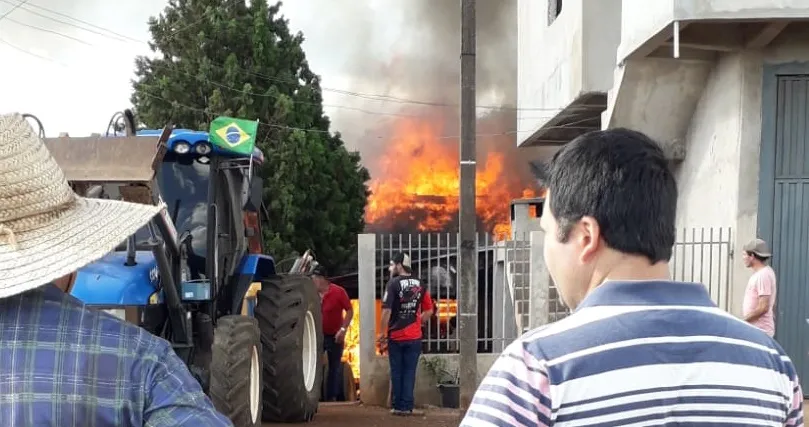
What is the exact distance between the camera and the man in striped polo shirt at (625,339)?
117 cm

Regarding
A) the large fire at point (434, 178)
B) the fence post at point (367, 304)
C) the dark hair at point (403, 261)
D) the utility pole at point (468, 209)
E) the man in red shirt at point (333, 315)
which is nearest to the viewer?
the utility pole at point (468, 209)

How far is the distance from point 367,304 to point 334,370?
1.12 metres

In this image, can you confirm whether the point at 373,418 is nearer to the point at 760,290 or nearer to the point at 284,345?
the point at 284,345

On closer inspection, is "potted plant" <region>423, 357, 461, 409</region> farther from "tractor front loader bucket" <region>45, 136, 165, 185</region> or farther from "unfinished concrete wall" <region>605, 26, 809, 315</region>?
"tractor front loader bucket" <region>45, 136, 165, 185</region>

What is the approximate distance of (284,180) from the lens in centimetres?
1755

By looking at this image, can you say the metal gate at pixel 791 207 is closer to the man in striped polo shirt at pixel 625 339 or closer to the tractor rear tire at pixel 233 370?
the tractor rear tire at pixel 233 370

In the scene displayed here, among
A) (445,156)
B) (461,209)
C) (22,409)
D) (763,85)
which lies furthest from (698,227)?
(445,156)

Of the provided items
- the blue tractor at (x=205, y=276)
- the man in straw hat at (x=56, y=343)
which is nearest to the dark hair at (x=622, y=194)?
the man in straw hat at (x=56, y=343)

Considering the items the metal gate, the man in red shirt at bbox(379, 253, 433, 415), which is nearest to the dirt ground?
the man in red shirt at bbox(379, 253, 433, 415)

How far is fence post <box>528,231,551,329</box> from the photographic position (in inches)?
342

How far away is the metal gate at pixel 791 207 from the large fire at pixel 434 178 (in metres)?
21.8

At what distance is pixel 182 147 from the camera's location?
546cm

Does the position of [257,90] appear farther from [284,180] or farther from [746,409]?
→ [746,409]

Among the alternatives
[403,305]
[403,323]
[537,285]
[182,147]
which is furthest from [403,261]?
[182,147]
